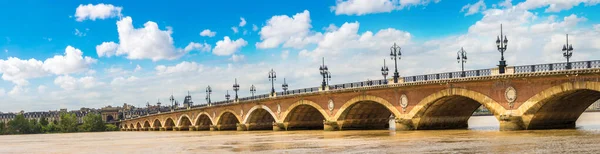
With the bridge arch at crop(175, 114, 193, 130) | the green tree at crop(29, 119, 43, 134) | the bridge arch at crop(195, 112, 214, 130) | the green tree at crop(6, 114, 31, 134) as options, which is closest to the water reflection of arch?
the bridge arch at crop(195, 112, 214, 130)

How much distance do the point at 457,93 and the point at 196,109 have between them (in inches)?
2363

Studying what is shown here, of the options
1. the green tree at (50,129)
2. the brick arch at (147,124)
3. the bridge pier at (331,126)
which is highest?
the bridge pier at (331,126)

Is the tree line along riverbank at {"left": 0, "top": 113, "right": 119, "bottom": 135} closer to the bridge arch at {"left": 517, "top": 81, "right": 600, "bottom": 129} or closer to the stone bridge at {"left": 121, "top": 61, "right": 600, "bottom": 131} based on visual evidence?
the stone bridge at {"left": 121, "top": 61, "right": 600, "bottom": 131}

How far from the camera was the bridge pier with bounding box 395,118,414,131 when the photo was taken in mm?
46456

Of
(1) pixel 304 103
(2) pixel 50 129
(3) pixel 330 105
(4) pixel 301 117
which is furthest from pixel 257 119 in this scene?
(2) pixel 50 129

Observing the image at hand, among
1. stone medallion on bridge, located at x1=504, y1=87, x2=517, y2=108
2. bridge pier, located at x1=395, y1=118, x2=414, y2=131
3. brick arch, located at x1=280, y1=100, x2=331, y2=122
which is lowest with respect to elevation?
bridge pier, located at x1=395, y1=118, x2=414, y2=131

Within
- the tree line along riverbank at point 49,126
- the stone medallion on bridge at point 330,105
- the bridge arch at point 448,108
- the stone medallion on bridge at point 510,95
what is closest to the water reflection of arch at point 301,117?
the stone medallion on bridge at point 330,105

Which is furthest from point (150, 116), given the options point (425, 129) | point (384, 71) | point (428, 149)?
point (428, 149)

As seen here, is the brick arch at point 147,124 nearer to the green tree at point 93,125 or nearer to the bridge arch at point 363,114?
the green tree at point 93,125

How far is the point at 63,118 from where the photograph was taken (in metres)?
158

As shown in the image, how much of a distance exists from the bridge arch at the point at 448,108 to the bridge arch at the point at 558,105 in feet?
5.86

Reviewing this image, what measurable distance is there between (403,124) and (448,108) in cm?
376

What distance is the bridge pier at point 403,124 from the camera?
1829 inches

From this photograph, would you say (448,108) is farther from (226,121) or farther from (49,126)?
(49,126)
